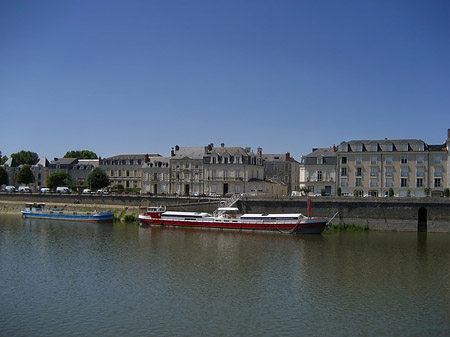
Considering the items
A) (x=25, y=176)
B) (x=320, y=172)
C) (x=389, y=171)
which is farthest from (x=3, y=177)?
(x=389, y=171)

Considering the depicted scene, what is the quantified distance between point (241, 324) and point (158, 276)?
985cm

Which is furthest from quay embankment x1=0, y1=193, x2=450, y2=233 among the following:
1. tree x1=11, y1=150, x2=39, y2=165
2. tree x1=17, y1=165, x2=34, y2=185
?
tree x1=11, y1=150, x2=39, y2=165

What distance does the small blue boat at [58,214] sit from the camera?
64.0 m

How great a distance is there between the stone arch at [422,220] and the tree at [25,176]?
7565cm

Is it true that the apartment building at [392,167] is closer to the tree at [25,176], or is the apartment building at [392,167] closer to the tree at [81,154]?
the tree at [25,176]

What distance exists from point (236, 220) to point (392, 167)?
23.6 metres

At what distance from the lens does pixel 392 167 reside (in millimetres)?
63375

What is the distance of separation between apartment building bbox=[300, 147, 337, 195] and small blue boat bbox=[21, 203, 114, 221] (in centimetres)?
2796

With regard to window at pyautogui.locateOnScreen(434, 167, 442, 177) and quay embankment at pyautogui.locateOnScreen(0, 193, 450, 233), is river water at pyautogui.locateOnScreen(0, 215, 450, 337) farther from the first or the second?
window at pyautogui.locateOnScreen(434, 167, 442, 177)

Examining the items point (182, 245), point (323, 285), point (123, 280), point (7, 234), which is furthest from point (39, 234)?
point (323, 285)

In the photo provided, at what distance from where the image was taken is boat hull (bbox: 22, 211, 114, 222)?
2512 inches

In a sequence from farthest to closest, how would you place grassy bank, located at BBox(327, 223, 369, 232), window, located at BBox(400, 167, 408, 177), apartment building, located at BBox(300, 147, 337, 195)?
apartment building, located at BBox(300, 147, 337, 195) < window, located at BBox(400, 167, 408, 177) < grassy bank, located at BBox(327, 223, 369, 232)

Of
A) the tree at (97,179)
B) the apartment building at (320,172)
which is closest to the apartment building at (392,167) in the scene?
the apartment building at (320,172)

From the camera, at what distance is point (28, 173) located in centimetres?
9756
